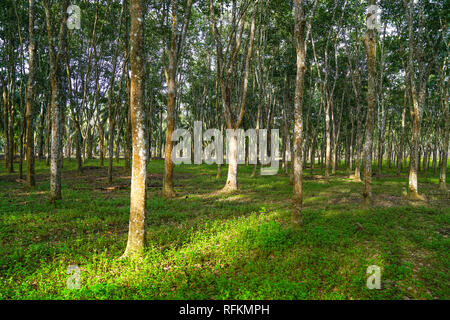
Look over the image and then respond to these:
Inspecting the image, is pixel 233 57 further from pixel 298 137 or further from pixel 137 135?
pixel 137 135

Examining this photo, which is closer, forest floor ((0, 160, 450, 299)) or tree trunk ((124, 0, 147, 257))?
forest floor ((0, 160, 450, 299))

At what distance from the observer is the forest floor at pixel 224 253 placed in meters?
4.97

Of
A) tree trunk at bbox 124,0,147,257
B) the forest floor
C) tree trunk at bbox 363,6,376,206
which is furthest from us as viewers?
tree trunk at bbox 363,6,376,206

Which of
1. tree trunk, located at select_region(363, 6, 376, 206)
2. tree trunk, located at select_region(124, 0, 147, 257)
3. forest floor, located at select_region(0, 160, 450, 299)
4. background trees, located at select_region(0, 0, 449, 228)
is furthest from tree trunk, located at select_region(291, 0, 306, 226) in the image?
tree trunk, located at select_region(124, 0, 147, 257)

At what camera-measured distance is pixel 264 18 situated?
868 inches

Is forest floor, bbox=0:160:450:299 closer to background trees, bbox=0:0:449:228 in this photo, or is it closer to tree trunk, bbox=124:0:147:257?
tree trunk, bbox=124:0:147:257

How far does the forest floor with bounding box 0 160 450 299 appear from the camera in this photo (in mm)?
4969

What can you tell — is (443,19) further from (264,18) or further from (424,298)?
(424,298)

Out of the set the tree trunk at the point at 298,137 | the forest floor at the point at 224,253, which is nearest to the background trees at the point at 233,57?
the tree trunk at the point at 298,137

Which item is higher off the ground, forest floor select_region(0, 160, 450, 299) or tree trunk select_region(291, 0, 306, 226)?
tree trunk select_region(291, 0, 306, 226)

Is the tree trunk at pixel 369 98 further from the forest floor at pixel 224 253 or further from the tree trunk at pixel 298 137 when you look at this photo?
the tree trunk at pixel 298 137

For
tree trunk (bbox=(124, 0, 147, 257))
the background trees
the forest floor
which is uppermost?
the background trees

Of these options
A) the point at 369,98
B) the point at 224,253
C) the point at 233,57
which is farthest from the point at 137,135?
the point at 233,57
